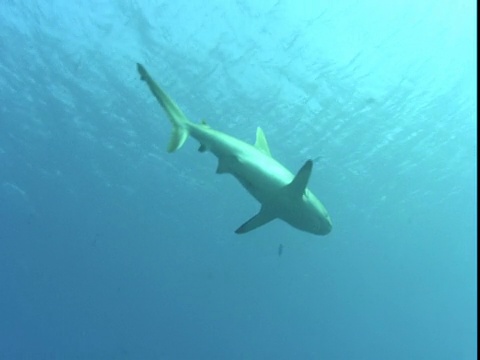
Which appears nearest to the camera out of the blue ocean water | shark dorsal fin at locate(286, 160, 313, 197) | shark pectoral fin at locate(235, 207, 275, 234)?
shark dorsal fin at locate(286, 160, 313, 197)

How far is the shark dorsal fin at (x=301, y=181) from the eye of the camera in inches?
264

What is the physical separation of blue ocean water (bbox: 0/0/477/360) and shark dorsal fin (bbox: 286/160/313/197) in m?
11.2

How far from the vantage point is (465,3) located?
17.0 meters

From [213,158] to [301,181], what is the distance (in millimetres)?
20008

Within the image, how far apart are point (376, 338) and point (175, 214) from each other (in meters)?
83.1

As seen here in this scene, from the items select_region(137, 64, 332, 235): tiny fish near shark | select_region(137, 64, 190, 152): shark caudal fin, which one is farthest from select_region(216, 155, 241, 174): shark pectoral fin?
select_region(137, 64, 190, 152): shark caudal fin

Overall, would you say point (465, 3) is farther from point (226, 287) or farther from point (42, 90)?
point (226, 287)

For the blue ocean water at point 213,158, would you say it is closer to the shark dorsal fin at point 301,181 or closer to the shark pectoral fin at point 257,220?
the shark pectoral fin at point 257,220

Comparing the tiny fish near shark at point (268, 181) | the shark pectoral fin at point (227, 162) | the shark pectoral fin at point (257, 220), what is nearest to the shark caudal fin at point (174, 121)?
the tiny fish near shark at point (268, 181)

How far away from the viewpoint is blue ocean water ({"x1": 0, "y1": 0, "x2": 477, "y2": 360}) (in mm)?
18094

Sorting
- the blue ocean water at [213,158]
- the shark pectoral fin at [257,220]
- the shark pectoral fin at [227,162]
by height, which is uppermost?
the blue ocean water at [213,158]

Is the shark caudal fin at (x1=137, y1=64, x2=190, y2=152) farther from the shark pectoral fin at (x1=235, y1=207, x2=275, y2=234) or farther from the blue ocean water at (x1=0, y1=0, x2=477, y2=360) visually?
the blue ocean water at (x1=0, y1=0, x2=477, y2=360)

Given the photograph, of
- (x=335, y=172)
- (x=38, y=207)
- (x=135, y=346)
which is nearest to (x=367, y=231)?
(x=335, y=172)

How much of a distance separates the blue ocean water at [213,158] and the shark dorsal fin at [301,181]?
11.2 meters
